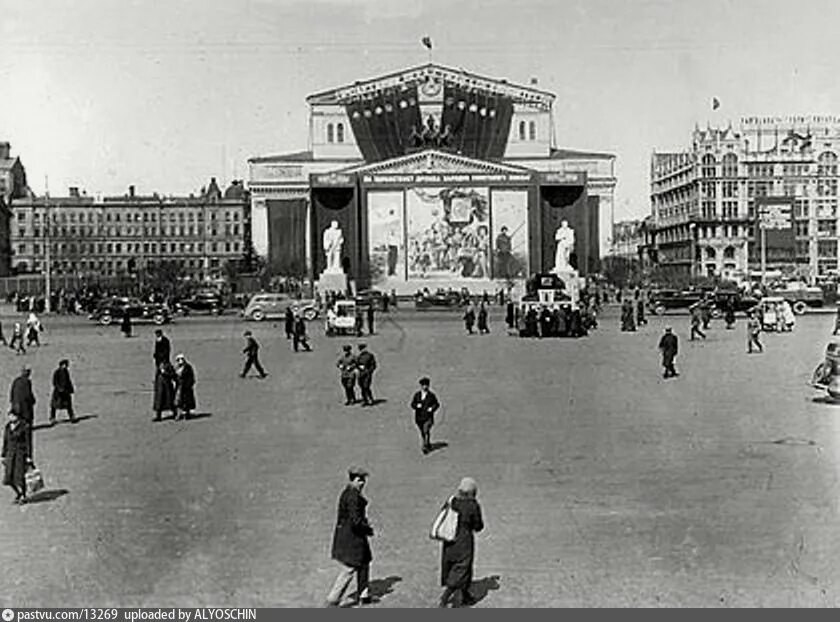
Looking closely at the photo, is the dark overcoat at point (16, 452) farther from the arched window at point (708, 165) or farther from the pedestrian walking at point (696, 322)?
the arched window at point (708, 165)

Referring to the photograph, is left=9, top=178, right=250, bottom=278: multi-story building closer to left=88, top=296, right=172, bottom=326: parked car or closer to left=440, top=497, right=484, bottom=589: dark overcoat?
left=88, top=296, right=172, bottom=326: parked car

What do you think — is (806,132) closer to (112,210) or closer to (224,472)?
(112,210)

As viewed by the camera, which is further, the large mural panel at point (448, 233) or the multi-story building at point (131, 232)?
the multi-story building at point (131, 232)

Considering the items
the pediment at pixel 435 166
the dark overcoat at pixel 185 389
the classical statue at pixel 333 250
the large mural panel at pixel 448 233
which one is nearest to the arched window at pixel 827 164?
the pediment at pixel 435 166

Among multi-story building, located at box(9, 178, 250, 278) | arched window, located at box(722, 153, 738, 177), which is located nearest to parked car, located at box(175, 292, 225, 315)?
multi-story building, located at box(9, 178, 250, 278)

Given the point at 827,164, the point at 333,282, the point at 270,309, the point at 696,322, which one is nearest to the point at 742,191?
the point at 827,164

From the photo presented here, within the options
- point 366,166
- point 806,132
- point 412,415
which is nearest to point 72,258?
point 366,166
